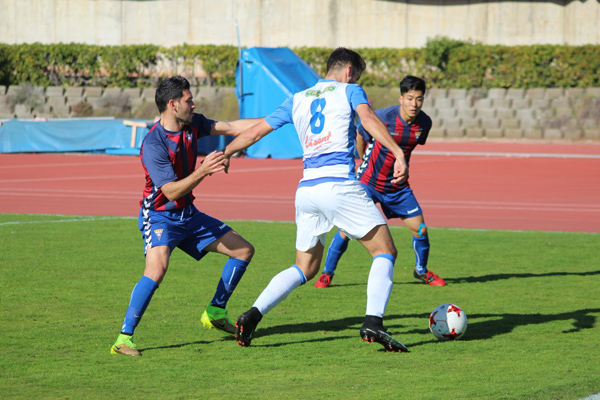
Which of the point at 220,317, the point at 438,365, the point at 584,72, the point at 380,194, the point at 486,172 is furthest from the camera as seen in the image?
the point at 584,72

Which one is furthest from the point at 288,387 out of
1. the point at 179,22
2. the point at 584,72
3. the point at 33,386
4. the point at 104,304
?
the point at 179,22

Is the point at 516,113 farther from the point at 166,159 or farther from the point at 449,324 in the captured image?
the point at 166,159

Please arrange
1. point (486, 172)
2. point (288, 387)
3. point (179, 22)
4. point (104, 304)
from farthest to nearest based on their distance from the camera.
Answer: point (179, 22)
point (486, 172)
point (104, 304)
point (288, 387)

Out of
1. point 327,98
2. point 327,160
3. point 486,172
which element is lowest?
point 486,172

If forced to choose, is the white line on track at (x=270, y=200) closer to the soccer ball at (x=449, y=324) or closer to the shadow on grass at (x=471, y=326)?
the shadow on grass at (x=471, y=326)

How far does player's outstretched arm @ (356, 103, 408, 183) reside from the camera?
607 cm

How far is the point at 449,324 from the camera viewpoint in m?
6.76

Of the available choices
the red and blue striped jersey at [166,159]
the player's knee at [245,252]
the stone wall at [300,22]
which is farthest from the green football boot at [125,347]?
the stone wall at [300,22]

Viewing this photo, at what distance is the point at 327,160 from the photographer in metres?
6.51

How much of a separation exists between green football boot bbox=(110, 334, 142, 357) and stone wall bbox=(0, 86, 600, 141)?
2572 cm

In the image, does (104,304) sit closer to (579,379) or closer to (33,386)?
(33,386)

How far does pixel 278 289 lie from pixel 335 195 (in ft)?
2.63

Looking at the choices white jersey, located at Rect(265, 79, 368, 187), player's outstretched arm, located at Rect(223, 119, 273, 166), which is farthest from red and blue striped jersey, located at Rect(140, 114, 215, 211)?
white jersey, located at Rect(265, 79, 368, 187)

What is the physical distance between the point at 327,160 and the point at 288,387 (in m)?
1.73
